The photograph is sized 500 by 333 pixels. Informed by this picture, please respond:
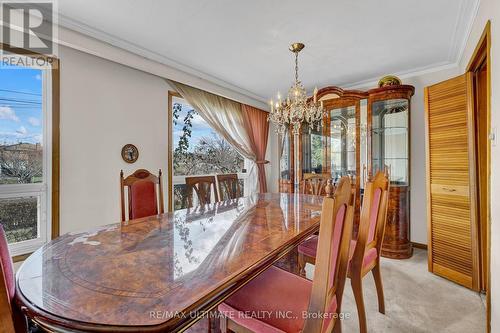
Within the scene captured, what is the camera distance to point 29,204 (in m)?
2.22

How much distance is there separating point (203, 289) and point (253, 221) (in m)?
0.88

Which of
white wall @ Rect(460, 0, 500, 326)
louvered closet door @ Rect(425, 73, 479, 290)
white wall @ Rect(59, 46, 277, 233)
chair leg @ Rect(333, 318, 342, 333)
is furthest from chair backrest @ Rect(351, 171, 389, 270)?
white wall @ Rect(59, 46, 277, 233)

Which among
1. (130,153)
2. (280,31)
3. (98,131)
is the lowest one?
(130,153)

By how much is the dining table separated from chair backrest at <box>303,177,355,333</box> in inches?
10.1

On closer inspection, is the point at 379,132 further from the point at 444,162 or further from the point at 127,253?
the point at 127,253

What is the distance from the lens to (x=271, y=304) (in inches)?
42.9

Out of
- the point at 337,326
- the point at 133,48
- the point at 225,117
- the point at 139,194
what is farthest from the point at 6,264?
the point at 225,117

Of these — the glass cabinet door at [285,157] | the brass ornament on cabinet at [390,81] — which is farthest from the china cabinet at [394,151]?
the glass cabinet door at [285,157]

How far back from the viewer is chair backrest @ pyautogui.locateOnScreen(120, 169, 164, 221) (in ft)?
6.51

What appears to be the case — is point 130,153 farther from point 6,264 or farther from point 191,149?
point 6,264

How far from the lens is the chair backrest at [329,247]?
0.84 meters

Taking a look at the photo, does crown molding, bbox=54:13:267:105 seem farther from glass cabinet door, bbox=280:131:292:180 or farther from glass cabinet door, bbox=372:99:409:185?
glass cabinet door, bbox=372:99:409:185

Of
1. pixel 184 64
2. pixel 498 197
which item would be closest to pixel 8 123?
pixel 184 64

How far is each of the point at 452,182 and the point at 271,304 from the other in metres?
2.30
